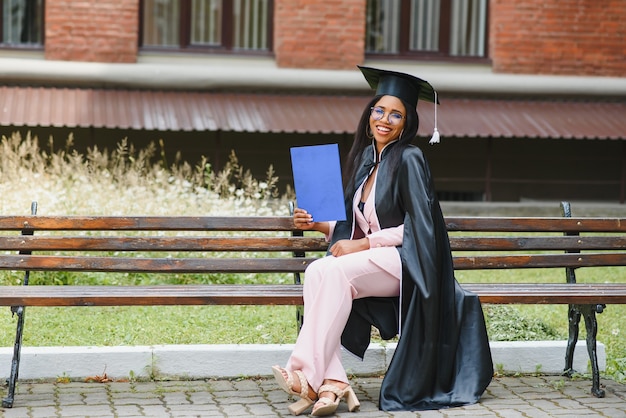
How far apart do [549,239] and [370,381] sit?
4.78ft

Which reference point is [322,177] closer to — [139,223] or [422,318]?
[422,318]

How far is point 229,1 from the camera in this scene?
16.5 m

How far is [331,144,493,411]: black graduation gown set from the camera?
18.5 ft

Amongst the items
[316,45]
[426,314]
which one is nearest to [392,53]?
[316,45]

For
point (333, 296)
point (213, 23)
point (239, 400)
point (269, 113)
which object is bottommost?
point (239, 400)

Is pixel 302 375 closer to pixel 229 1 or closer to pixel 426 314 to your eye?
pixel 426 314

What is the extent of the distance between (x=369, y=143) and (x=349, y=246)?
735mm

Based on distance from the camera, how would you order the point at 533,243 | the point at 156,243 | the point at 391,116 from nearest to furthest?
the point at 391,116 → the point at 156,243 → the point at 533,243

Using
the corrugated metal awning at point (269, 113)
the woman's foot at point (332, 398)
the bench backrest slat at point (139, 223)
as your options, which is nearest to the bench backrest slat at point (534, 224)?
the bench backrest slat at point (139, 223)

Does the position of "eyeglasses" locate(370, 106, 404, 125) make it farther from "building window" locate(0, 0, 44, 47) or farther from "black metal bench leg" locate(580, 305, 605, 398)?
"building window" locate(0, 0, 44, 47)

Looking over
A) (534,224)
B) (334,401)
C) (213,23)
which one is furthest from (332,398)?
(213,23)

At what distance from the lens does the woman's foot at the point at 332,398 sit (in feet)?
17.6

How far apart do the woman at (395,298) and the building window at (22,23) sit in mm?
11077

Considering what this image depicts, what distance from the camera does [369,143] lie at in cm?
627
